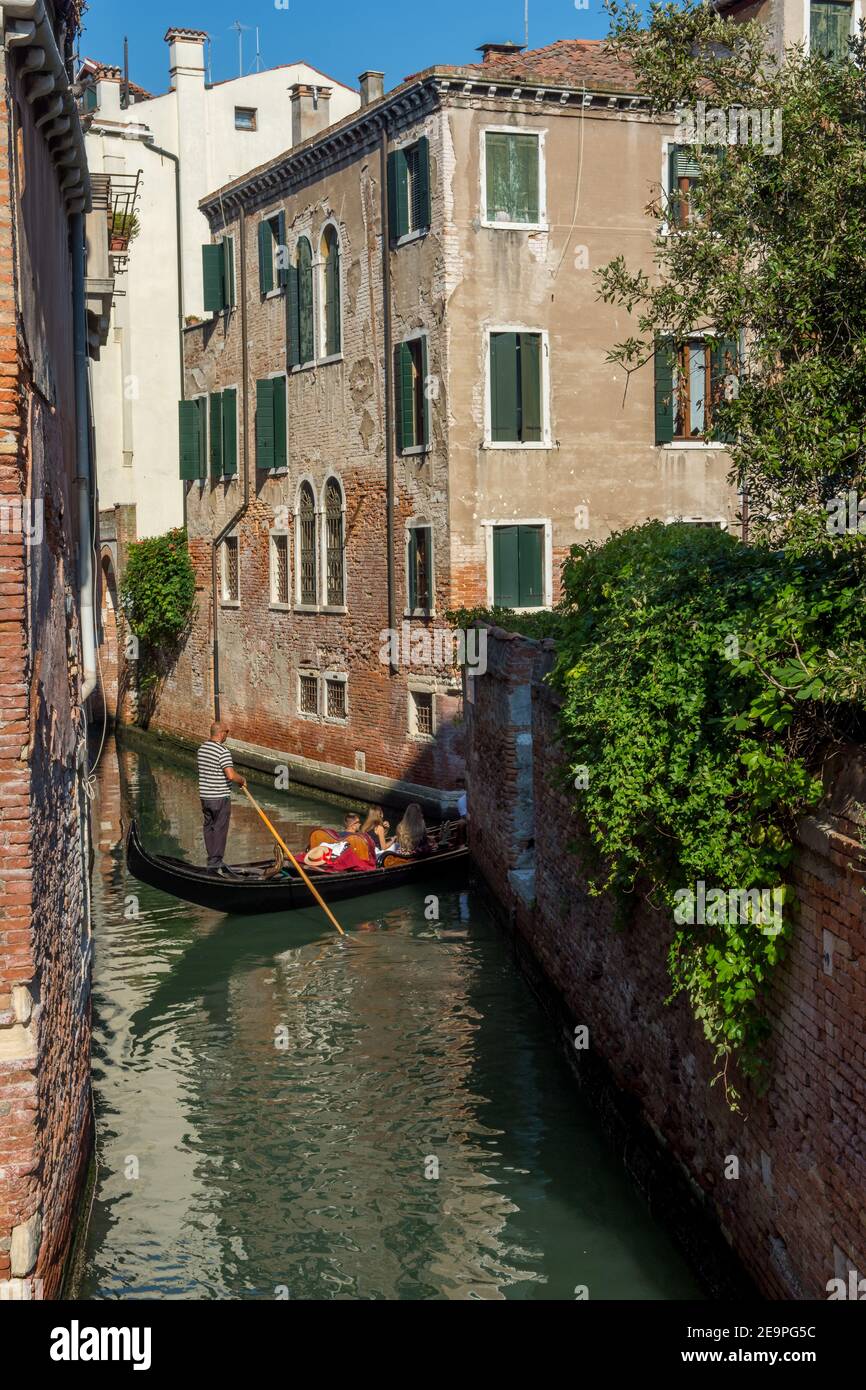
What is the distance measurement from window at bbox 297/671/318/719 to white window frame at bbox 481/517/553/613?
427cm

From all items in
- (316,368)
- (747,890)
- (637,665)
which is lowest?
(747,890)

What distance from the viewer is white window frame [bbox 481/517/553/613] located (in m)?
18.4

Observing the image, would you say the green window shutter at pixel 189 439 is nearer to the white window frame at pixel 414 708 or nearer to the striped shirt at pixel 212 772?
the white window frame at pixel 414 708

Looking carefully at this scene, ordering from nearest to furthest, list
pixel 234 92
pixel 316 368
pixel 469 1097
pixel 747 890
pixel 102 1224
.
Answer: pixel 747 890, pixel 102 1224, pixel 469 1097, pixel 316 368, pixel 234 92

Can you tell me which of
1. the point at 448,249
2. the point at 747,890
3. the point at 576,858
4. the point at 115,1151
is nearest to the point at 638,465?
the point at 448,249

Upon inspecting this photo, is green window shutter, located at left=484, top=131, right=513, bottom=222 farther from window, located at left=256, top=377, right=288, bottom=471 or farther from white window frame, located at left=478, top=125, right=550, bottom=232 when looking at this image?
window, located at left=256, top=377, right=288, bottom=471

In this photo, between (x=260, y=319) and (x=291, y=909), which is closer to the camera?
(x=291, y=909)

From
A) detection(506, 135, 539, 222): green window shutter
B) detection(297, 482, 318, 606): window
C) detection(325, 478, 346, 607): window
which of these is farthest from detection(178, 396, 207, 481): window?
detection(506, 135, 539, 222): green window shutter

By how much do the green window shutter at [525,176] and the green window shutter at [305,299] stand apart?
400 cm

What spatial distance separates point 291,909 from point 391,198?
918 centimetres

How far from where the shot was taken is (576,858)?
9531 millimetres

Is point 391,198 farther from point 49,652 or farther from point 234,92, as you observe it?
point 49,652

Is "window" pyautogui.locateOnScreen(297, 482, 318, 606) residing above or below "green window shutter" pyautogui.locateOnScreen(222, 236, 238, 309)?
below

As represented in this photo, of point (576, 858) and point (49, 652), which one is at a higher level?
point (49, 652)
